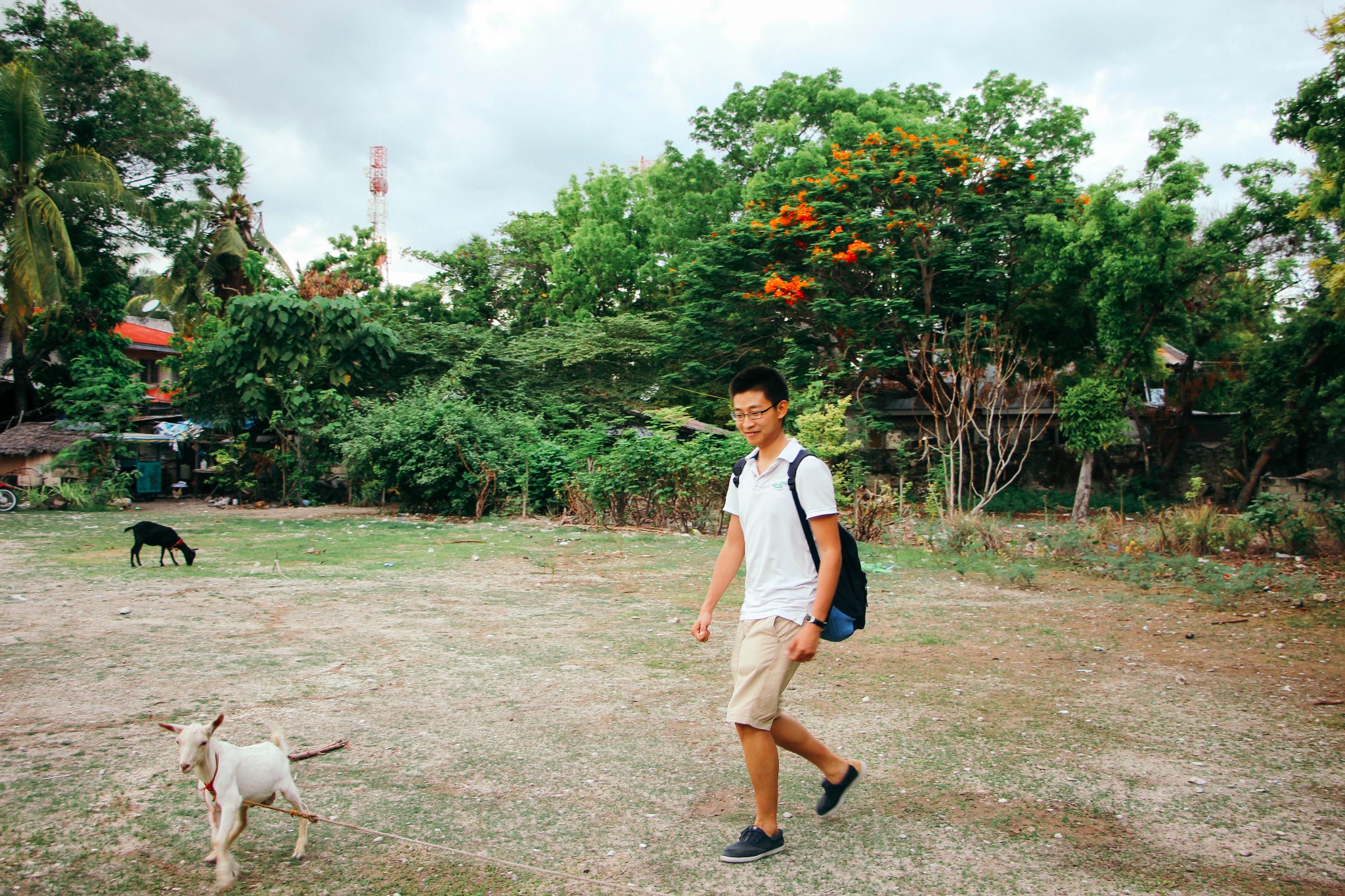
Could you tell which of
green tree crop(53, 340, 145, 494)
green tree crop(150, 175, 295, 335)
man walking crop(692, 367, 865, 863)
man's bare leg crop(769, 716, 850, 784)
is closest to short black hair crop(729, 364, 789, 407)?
man walking crop(692, 367, 865, 863)

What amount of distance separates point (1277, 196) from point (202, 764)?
19726 mm

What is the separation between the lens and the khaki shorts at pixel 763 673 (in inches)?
110

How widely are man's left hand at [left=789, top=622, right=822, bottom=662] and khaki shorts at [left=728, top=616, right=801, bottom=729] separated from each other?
18 millimetres

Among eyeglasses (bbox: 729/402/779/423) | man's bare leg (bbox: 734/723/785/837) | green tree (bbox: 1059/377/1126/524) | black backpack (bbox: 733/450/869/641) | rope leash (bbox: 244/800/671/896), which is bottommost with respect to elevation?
rope leash (bbox: 244/800/671/896)

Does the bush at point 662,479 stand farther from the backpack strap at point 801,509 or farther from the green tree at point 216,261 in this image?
the green tree at point 216,261

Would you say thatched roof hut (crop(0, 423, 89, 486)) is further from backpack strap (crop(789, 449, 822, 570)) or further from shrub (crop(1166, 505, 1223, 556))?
shrub (crop(1166, 505, 1223, 556))

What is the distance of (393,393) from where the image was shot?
19.0 meters

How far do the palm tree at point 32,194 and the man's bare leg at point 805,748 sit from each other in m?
18.8

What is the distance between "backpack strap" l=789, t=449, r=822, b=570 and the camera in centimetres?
288

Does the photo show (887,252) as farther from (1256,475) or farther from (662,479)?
(1256,475)

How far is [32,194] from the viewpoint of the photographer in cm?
1697

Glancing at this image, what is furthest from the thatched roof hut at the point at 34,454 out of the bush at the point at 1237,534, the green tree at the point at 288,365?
the bush at the point at 1237,534

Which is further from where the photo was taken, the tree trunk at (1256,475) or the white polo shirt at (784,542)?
the tree trunk at (1256,475)

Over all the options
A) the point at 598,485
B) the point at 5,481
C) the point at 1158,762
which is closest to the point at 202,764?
the point at 1158,762
